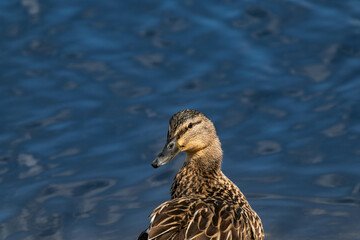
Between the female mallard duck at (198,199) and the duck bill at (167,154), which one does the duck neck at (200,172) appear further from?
the duck bill at (167,154)

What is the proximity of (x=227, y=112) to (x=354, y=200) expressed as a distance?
7.12ft

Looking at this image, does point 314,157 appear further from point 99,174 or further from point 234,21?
point 234,21

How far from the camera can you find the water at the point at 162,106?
28.7 ft

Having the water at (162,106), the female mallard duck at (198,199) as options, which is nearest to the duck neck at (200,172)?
the female mallard duck at (198,199)

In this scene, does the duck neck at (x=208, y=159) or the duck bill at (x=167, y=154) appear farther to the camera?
the duck neck at (x=208, y=159)

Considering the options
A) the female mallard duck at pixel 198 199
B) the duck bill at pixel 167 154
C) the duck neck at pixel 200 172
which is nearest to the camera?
the female mallard duck at pixel 198 199

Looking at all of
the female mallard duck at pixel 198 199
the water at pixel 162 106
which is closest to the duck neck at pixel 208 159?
the female mallard duck at pixel 198 199

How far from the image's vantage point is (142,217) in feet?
28.2

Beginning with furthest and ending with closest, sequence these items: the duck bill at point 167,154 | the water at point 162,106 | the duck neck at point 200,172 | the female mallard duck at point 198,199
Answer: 1. the water at point 162,106
2. the duck neck at point 200,172
3. the duck bill at point 167,154
4. the female mallard duck at point 198,199

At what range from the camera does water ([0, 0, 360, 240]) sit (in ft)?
28.7

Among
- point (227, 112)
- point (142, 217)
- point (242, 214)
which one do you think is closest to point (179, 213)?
point (242, 214)

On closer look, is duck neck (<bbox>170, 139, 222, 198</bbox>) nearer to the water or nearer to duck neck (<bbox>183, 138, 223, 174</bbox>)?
duck neck (<bbox>183, 138, 223, 174</bbox>)

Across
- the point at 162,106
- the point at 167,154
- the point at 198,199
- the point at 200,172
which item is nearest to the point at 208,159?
the point at 200,172

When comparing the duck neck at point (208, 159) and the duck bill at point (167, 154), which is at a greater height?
the duck bill at point (167, 154)
